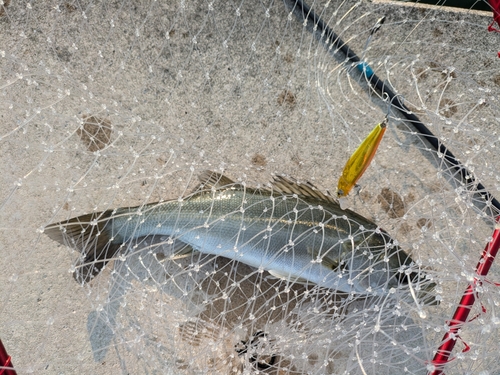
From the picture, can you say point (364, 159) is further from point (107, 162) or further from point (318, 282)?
point (107, 162)

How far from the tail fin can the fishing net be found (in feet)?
0.52

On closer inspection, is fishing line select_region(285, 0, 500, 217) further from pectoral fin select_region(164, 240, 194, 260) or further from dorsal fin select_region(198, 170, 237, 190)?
pectoral fin select_region(164, 240, 194, 260)

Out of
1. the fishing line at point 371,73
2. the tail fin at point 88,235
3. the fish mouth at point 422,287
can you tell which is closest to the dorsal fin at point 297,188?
the fish mouth at point 422,287

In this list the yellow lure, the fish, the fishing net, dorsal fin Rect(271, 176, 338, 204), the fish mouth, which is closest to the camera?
the yellow lure

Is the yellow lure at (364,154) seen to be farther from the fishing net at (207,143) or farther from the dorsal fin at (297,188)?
the fishing net at (207,143)

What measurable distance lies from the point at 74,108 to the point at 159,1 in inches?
34.1

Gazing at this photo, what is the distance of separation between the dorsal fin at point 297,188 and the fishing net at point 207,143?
10 cm

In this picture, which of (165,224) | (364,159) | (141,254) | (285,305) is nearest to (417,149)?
(364,159)

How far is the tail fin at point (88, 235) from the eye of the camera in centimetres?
251

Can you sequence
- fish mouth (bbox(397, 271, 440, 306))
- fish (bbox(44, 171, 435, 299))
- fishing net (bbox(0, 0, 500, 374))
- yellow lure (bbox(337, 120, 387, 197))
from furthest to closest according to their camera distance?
fishing net (bbox(0, 0, 500, 374)), fish (bbox(44, 171, 435, 299)), fish mouth (bbox(397, 271, 440, 306)), yellow lure (bbox(337, 120, 387, 197))

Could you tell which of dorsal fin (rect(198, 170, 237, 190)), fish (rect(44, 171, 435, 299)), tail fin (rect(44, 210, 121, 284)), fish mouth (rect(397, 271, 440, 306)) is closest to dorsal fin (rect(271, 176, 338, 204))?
fish (rect(44, 171, 435, 299))

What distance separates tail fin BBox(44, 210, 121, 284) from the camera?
251cm

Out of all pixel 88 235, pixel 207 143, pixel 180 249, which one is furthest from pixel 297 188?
pixel 88 235

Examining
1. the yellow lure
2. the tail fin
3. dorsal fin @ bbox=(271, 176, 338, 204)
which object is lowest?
the tail fin
